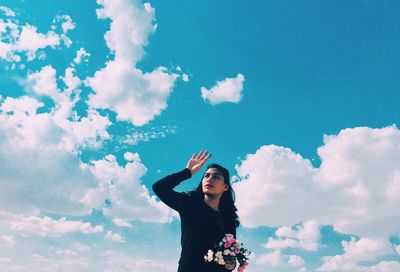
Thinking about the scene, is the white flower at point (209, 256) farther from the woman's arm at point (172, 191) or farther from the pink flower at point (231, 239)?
the woman's arm at point (172, 191)

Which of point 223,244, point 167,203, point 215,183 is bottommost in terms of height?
point 223,244

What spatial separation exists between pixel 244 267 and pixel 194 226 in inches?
58.9

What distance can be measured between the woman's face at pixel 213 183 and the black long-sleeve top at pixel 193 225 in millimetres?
318

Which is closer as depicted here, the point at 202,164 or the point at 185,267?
the point at 185,267

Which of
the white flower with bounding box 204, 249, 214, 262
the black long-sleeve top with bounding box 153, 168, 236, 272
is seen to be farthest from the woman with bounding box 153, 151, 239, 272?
the white flower with bounding box 204, 249, 214, 262

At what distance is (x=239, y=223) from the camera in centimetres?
1028

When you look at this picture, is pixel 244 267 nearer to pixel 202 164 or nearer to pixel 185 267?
pixel 185 267

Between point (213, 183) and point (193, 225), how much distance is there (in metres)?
1.18

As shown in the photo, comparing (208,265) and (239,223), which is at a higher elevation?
(239,223)

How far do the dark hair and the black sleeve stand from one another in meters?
0.85

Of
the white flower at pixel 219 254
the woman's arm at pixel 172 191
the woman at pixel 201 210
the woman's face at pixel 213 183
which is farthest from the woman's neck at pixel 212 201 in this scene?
the white flower at pixel 219 254

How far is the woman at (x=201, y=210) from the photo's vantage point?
854cm

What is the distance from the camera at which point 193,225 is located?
29.0 feet

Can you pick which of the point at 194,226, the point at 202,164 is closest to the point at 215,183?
the point at 202,164
